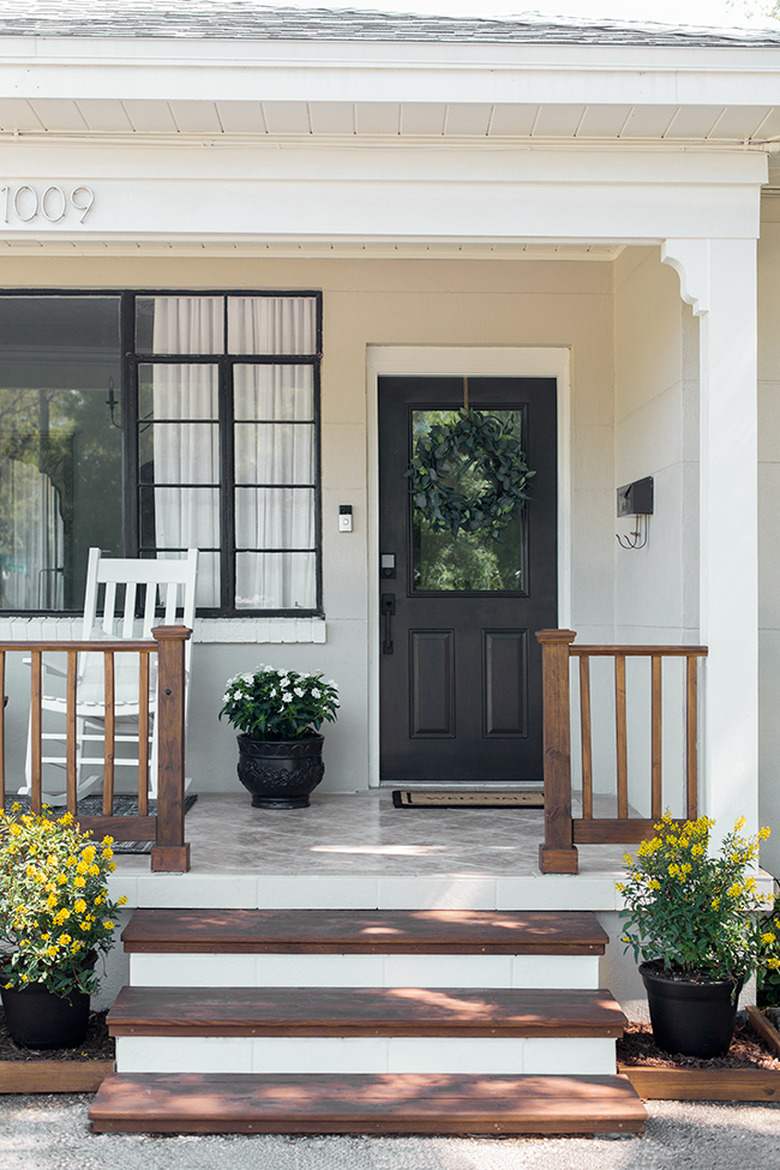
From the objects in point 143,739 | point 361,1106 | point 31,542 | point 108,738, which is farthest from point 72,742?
point 31,542

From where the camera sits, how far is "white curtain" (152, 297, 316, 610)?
5.05m

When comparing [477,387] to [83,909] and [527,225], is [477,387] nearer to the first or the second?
[527,225]

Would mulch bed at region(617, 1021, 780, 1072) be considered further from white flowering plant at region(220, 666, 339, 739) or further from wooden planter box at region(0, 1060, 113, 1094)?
white flowering plant at region(220, 666, 339, 739)

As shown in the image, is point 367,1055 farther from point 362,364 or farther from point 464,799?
point 362,364

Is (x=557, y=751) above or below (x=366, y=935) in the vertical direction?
above

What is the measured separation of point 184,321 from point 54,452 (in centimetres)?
86

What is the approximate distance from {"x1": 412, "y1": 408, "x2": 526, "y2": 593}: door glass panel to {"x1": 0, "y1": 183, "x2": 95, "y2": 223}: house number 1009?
2068 millimetres

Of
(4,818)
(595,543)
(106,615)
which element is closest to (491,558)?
(595,543)

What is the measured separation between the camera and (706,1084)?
119 inches

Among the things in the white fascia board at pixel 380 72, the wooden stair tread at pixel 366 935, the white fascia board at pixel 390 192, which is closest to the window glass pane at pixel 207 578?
the white fascia board at pixel 390 192

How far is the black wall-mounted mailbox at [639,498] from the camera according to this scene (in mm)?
4422

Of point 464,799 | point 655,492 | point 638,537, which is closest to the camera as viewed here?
point 655,492

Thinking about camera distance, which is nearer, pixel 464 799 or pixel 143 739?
pixel 143 739

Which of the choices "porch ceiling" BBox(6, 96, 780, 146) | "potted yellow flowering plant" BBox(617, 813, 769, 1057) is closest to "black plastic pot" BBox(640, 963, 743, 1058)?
"potted yellow flowering plant" BBox(617, 813, 769, 1057)
